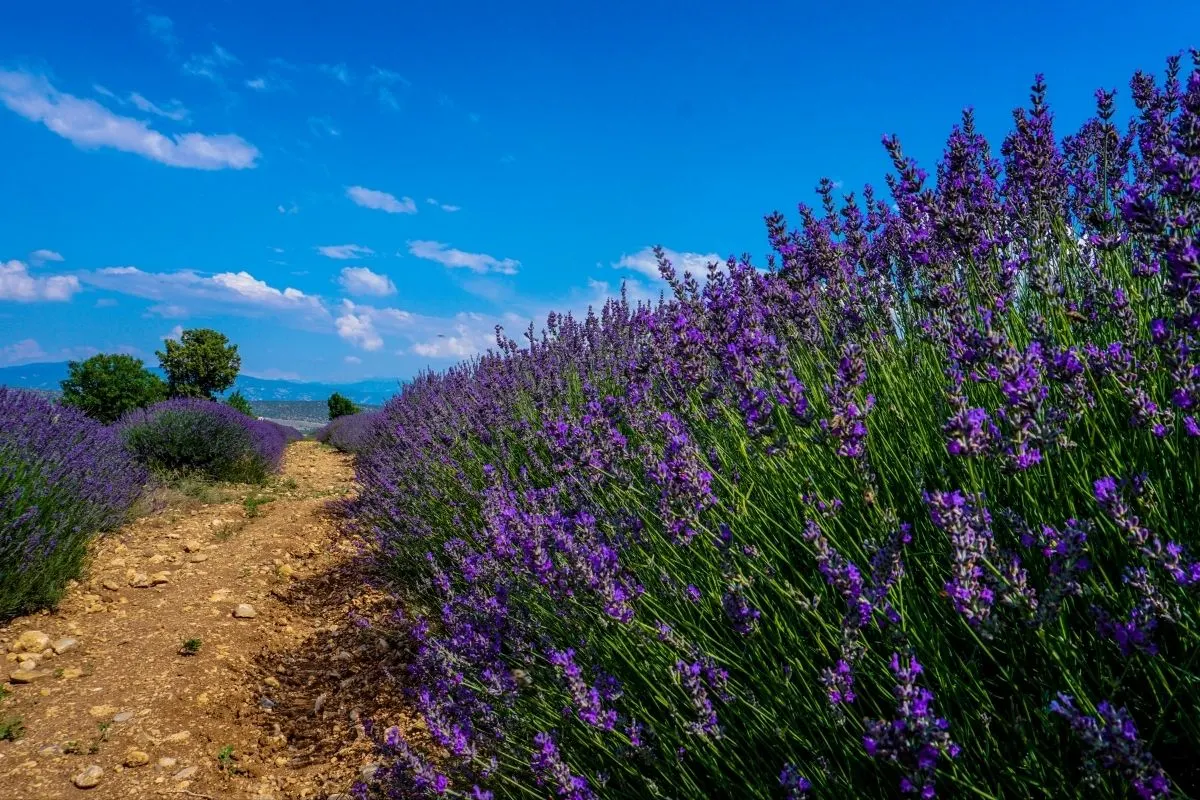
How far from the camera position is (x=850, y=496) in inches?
79.0

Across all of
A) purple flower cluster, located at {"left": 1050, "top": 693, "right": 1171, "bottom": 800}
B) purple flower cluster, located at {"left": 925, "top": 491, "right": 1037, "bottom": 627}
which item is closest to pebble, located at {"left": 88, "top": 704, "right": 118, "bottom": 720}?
purple flower cluster, located at {"left": 925, "top": 491, "right": 1037, "bottom": 627}

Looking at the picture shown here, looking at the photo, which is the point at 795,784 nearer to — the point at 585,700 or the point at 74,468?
the point at 585,700

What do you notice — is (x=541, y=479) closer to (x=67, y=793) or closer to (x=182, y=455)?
(x=67, y=793)

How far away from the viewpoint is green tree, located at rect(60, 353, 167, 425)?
45.1ft

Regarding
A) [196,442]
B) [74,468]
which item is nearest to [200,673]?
[74,468]

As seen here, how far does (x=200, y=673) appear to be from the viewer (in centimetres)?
400

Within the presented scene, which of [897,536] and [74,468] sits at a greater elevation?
[897,536]

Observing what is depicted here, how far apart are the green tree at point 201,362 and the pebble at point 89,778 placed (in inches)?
715

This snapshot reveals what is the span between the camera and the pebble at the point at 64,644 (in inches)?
166

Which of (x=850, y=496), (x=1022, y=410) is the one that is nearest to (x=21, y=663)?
(x=850, y=496)

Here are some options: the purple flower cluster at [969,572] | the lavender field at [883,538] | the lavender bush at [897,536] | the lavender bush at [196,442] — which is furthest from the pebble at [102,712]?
the lavender bush at [196,442]

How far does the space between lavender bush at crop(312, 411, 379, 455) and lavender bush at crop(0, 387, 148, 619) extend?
4772 mm

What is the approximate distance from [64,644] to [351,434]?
1042cm

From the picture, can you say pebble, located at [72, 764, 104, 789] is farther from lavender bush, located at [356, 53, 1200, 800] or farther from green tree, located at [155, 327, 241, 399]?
green tree, located at [155, 327, 241, 399]
